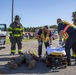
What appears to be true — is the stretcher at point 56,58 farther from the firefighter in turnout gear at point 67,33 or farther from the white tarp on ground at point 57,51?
the firefighter in turnout gear at point 67,33

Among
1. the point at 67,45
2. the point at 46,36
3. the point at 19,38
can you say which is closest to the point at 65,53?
the point at 67,45

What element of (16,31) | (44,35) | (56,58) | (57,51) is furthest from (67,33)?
(16,31)

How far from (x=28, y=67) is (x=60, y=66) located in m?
1.20

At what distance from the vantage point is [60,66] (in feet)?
35.6

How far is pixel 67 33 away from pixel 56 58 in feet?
4.32

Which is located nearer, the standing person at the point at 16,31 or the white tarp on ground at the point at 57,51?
the white tarp on ground at the point at 57,51

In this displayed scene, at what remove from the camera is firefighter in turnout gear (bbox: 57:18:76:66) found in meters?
11.2

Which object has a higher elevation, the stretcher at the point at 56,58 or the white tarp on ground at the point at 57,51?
the white tarp on ground at the point at 57,51

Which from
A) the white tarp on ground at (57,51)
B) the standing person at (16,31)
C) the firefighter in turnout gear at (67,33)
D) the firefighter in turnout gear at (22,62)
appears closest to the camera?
the firefighter in turnout gear at (22,62)

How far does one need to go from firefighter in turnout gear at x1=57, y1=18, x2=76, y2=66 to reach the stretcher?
51cm

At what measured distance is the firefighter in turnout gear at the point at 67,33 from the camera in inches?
442

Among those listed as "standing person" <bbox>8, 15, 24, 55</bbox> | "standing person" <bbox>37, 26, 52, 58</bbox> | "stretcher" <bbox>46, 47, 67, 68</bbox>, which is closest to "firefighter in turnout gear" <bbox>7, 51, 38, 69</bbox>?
"stretcher" <bbox>46, 47, 67, 68</bbox>

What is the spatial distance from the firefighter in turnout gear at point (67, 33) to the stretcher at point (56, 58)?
514mm

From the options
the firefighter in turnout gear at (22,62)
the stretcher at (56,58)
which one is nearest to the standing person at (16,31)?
the firefighter in turnout gear at (22,62)
